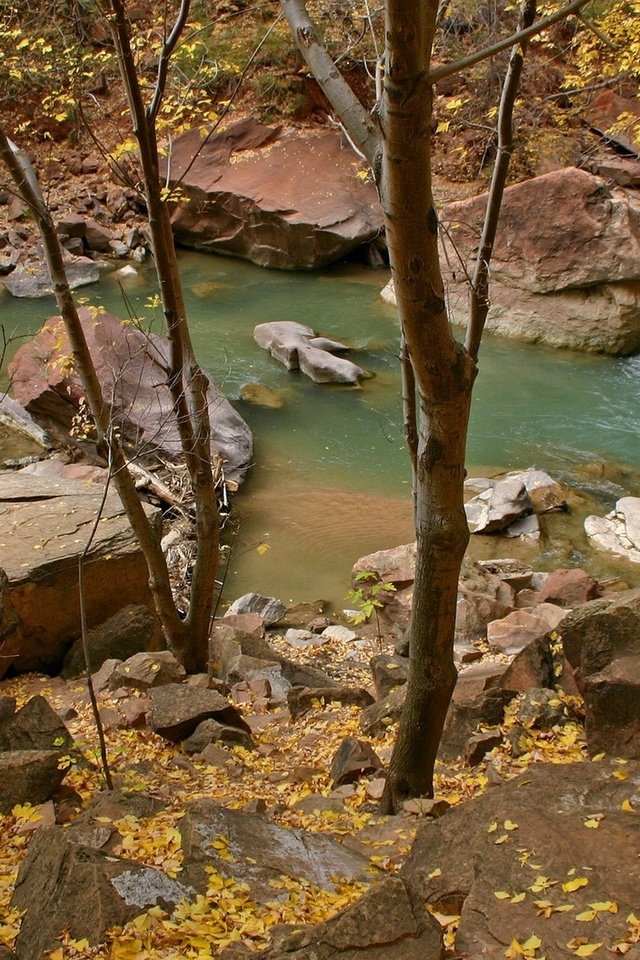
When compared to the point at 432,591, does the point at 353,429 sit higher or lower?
lower

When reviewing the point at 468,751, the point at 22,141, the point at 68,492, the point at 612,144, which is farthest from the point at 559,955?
the point at 22,141

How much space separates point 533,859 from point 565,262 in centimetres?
1287

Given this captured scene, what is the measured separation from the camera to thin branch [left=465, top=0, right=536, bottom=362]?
4551 mm

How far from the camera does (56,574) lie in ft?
20.4

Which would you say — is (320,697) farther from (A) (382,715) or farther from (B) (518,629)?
(B) (518,629)

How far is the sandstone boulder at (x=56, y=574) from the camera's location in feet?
20.1

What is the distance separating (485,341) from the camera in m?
15.0

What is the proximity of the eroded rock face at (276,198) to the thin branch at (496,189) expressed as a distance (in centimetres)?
1332

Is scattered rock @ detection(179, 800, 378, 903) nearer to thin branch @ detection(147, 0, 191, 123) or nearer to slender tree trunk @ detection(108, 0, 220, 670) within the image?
slender tree trunk @ detection(108, 0, 220, 670)

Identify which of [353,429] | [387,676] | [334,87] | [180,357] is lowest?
[353,429]

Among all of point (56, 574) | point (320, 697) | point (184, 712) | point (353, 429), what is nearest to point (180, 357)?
point (56, 574)

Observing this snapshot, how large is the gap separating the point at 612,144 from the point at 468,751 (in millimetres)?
16578

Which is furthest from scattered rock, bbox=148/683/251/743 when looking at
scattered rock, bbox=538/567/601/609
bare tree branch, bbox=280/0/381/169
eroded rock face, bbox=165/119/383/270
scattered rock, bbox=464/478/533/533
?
eroded rock face, bbox=165/119/383/270

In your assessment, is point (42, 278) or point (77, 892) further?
point (42, 278)
